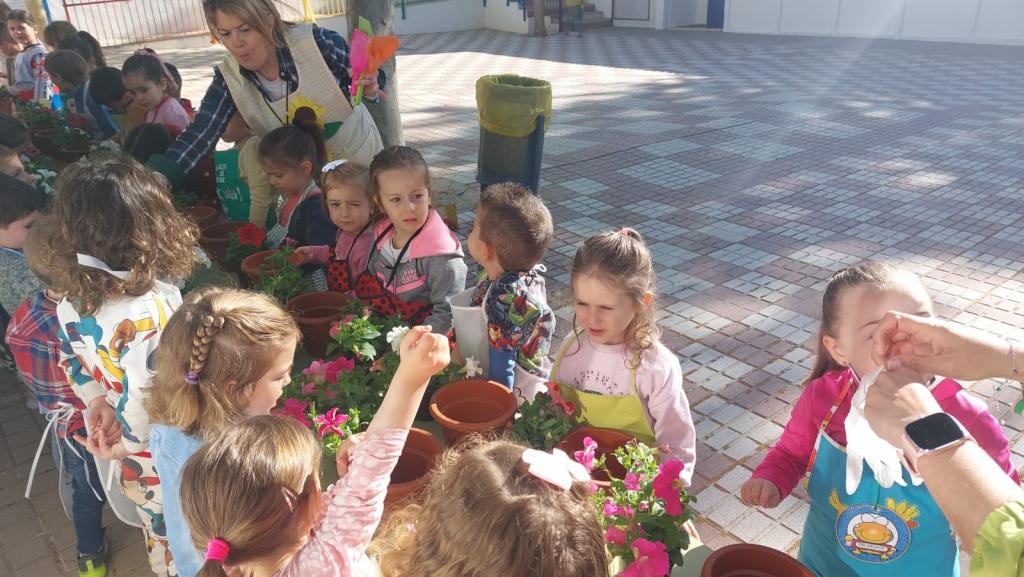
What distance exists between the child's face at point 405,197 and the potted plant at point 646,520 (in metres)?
1.56

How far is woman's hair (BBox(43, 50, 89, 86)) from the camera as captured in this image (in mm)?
5867

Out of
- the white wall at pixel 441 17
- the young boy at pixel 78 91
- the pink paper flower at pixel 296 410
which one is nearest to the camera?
the pink paper flower at pixel 296 410

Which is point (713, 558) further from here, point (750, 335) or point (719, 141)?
point (719, 141)

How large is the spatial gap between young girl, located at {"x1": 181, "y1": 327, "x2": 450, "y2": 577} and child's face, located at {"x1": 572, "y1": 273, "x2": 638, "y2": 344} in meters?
0.78

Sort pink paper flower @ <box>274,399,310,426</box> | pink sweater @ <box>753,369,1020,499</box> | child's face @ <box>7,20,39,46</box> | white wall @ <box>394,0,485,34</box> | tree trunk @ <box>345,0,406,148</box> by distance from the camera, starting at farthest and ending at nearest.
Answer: white wall @ <box>394,0,485,34</box> → child's face @ <box>7,20,39,46</box> → tree trunk @ <box>345,0,406,148</box> → pink paper flower @ <box>274,399,310,426</box> → pink sweater @ <box>753,369,1020,499</box>

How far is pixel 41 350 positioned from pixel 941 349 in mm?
2505

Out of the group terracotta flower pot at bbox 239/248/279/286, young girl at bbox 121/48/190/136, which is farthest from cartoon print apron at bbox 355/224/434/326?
young girl at bbox 121/48/190/136

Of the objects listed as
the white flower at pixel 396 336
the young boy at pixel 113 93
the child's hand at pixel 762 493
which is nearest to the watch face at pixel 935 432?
the child's hand at pixel 762 493

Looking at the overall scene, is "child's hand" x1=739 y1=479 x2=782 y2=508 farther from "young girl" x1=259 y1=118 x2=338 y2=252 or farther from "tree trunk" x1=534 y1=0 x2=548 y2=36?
"tree trunk" x1=534 y1=0 x2=548 y2=36

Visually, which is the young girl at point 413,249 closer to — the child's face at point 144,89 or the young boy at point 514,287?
the young boy at point 514,287

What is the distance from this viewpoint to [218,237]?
365 cm

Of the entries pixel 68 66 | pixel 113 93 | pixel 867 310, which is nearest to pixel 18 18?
pixel 68 66

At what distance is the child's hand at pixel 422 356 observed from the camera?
129 centimetres

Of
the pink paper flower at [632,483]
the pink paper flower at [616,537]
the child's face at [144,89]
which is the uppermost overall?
the child's face at [144,89]
